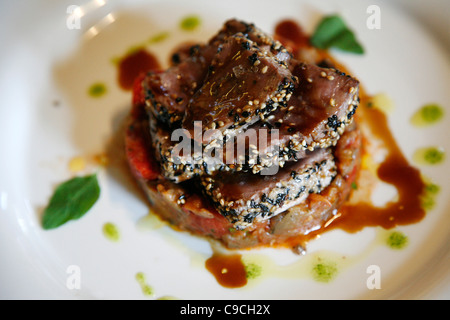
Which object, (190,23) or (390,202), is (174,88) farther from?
(390,202)

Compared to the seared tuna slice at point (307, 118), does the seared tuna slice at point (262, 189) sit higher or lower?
lower

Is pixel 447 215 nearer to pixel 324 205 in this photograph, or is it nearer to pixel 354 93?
pixel 324 205

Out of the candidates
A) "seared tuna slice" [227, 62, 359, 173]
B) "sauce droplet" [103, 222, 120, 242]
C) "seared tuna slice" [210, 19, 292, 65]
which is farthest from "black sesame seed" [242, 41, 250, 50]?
"sauce droplet" [103, 222, 120, 242]

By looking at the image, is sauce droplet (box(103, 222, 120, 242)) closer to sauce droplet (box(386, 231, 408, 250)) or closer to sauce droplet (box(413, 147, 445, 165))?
sauce droplet (box(386, 231, 408, 250))

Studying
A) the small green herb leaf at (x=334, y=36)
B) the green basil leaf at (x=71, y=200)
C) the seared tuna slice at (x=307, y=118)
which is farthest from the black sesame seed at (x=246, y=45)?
the green basil leaf at (x=71, y=200)

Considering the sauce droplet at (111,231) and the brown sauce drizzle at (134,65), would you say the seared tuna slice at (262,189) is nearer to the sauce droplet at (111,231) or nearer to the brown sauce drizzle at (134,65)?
the sauce droplet at (111,231)

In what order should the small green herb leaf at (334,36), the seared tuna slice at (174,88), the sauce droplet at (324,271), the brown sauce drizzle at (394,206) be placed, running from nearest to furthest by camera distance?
the seared tuna slice at (174,88), the sauce droplet at (324,271), the brown sauce drizzle at (394,206), the small green herb leaf at (334,36)

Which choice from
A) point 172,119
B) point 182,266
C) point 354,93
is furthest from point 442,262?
point 172,119
